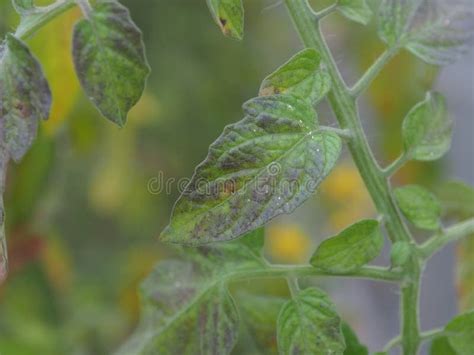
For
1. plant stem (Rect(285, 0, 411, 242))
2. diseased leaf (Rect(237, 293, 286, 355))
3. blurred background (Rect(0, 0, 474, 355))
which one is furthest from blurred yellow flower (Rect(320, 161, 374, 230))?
plant stem (Rect(285, 0, 411, 242))

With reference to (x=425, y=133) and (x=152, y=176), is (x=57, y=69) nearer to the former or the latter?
(x=425, y=133)

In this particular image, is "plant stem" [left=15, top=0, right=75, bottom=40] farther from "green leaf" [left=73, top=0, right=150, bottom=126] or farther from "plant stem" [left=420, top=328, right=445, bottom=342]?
"plant stem" [left=420, top=328, right=445, bottom=342]

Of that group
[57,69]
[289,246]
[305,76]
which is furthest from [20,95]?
[289,246]

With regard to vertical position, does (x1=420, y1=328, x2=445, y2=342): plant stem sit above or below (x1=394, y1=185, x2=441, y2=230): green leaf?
below

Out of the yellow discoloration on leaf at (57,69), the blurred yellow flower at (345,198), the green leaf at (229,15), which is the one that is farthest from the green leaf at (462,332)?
the blurred yellow flower at (345,198)

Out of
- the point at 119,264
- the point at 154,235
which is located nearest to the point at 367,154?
the point at 119,264

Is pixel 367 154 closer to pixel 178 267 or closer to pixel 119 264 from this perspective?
pixel 178 267
